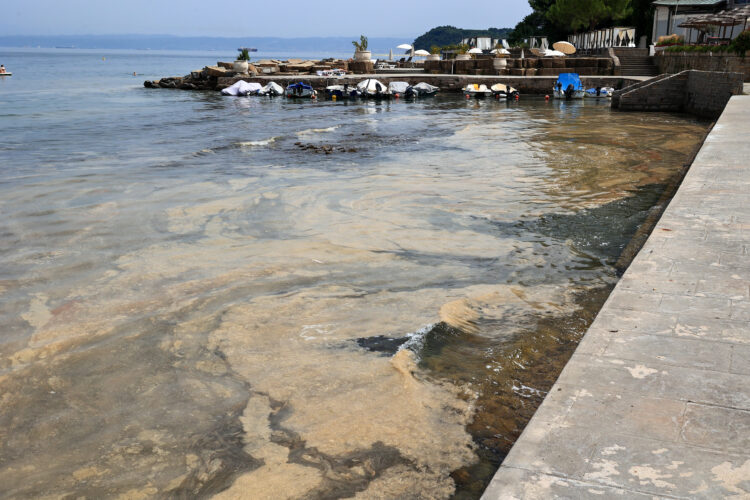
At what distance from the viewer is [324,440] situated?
357 cm

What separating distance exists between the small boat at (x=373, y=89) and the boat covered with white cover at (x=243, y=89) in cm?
726

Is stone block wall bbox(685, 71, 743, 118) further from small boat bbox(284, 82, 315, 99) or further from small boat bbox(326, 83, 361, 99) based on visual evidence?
small boat bbox(284, 82, 315, 99)

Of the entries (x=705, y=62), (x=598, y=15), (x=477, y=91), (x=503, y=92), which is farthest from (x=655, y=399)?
(x=598, y=15)

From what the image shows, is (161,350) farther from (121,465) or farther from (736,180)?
(736,180)

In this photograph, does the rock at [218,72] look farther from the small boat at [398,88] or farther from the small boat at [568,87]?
the small boat at [568,87]

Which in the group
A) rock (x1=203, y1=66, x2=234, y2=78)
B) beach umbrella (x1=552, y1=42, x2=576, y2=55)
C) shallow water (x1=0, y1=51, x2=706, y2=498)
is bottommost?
shallow water (x1=0, y1=51, x2=706, y2=498)

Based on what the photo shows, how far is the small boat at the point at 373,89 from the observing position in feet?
106

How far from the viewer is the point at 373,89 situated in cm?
3228

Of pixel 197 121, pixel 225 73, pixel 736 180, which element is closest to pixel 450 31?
pixel 225 73

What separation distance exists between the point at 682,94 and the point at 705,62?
254 cm

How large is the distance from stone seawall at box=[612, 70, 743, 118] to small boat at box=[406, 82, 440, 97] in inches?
443

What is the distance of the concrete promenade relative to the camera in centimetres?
228

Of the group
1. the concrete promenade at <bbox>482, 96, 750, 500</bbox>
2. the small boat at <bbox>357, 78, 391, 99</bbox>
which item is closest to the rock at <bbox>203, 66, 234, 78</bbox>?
the small boat at <bbox>357, 78, 391, 99</bbox>

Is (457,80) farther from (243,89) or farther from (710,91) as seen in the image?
(710,91)
